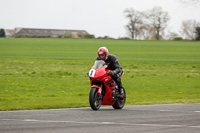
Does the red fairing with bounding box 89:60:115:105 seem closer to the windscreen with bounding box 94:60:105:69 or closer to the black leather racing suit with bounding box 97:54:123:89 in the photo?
the windscreen with bounding box 94:60:105:69

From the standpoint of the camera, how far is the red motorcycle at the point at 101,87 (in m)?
11.1

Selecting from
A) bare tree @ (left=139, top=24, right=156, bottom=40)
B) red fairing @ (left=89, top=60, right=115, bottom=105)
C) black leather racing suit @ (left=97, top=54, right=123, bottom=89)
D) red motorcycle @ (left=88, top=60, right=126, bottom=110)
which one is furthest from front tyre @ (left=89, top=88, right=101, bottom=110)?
bare tree @ (left=139, top=24, right=156, bottom=40)

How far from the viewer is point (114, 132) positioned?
25.6ft

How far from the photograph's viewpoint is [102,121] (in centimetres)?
925

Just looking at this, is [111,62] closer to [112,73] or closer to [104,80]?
[112,73]

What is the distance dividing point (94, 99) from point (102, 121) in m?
1.92

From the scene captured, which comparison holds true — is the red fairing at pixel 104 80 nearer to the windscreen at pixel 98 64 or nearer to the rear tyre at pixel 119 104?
the windscreen at pixel 98 64

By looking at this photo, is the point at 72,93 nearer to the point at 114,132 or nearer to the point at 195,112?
the point at 195,112

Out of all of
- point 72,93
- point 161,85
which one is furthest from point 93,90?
point 161,85

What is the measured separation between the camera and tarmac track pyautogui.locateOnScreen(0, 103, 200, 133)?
26.5 ft

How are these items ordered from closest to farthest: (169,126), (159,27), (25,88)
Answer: (169,126), (25,88), (159,27)

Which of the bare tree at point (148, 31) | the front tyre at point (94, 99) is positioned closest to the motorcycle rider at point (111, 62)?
the front tyre at point (94, 99)

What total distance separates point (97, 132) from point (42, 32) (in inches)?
7380

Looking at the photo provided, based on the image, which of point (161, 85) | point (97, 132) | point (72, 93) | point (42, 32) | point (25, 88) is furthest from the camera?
point (42, 32)
